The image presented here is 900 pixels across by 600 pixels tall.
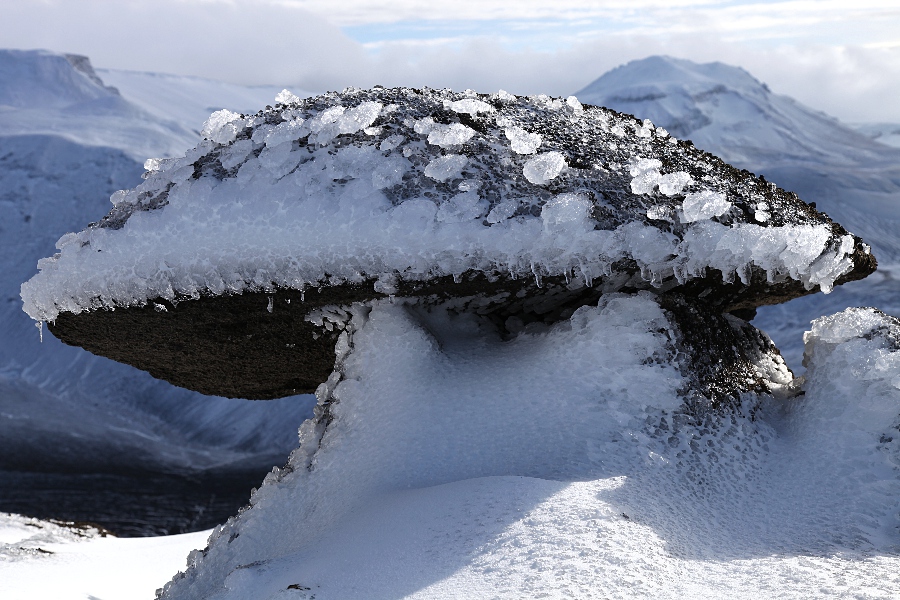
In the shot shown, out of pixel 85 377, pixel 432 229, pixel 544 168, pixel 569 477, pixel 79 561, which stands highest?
pixel 544 168

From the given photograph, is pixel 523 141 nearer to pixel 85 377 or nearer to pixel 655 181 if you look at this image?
pixel 655 181

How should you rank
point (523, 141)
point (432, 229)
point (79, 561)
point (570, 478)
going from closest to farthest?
point (570, 478)
point (432, 229)
point (523, 141)
point (79, 561)

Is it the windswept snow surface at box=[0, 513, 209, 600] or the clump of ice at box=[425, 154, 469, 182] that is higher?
the clump of ice at box=[425, 154, 469, 182]

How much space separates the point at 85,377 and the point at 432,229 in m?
14.7

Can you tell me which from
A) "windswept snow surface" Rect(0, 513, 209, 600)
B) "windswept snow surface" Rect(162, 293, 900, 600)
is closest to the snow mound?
"windswept snow surface" Rect(162, 293, 900, 600)

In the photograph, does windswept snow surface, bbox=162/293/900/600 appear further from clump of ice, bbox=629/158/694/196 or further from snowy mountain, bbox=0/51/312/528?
snowy mountain, bbox=0/51/312/528

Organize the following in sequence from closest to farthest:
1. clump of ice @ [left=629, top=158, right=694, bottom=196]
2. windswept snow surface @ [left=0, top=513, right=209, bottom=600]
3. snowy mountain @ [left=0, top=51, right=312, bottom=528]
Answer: clump of ice @ [left=629, top=158, right=694, bottom=196], windswept snow surface @ [left=0, top=513, right=209, bottom=600], snowy mountain @ [left=0, top=51, right=312, bottom=528]

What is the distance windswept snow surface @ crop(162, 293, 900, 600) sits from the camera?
1355 millimetres

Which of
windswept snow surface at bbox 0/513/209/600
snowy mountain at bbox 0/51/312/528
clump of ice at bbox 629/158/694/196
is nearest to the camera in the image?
clump of ice at bbox 629/158/694/196

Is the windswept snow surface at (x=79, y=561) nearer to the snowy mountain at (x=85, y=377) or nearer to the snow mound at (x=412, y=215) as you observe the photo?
the snow mound at (x=412, y=215)

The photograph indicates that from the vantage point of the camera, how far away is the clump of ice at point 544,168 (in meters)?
1.89

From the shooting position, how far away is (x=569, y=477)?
64.7 inches

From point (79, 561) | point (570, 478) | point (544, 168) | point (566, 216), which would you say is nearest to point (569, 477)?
point (570, 478)

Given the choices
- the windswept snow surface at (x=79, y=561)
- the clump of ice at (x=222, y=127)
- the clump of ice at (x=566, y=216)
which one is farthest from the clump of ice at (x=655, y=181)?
the windswept snow surface at (x=79, y=561)
